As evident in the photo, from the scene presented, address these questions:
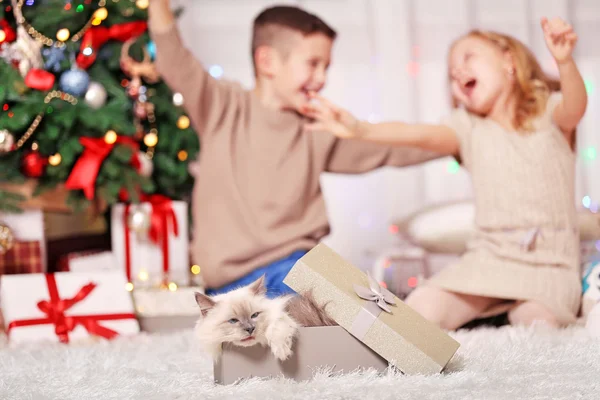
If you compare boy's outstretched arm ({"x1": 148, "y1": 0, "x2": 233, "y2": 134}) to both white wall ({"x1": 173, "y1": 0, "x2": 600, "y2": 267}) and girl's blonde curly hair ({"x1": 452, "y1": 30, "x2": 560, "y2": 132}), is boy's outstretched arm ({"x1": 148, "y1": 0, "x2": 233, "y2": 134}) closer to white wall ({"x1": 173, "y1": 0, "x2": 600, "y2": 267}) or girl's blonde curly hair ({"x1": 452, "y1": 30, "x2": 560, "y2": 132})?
white wall ({"x1": 173, "y1": 0, "x2": 600, "y2": 267})

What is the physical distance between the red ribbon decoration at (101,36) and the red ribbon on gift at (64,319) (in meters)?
0.65

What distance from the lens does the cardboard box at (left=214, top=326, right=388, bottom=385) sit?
3.08 ft

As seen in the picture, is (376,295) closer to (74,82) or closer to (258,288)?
(258,288)

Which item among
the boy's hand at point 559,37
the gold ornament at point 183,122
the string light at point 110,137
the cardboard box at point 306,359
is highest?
the boy's hand at point 559,37

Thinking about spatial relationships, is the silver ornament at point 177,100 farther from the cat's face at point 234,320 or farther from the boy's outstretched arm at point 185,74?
the cat's face at point 234,320

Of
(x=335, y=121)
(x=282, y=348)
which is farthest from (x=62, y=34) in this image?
(x=282, y=348)

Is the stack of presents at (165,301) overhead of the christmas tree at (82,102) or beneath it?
beneath

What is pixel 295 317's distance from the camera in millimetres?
976

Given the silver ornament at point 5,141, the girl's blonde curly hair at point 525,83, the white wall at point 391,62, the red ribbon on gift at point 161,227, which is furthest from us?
the white wall at point 391,62

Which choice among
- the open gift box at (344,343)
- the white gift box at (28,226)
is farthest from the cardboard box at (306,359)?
the white gift box at (28,226)

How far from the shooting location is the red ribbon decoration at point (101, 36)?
1860mm

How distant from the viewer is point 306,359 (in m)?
0.96

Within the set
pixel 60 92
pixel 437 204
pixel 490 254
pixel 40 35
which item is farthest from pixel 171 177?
pixel 490 254

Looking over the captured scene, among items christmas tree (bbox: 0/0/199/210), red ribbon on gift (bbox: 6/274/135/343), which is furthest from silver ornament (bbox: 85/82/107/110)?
red ribbon on gift (bbox: 6/274/135/343)
